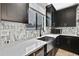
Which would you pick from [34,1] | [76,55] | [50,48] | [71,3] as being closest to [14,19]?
[34,1]

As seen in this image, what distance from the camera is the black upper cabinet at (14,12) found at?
1.26 m

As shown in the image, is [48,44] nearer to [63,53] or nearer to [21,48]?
[63,53]

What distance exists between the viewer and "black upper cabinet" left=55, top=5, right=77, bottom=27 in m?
1.39

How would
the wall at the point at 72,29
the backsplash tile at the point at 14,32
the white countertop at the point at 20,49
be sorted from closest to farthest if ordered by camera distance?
the white countertop at the point at 20,49
the backsplash tile at the point at 14,32
the wall at the point at 72,29

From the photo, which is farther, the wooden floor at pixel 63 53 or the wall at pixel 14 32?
the wooden floor at pixel 63 53

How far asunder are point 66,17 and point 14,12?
0.77 m

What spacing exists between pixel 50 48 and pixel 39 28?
35 cm

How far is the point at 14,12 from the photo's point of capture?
136 centimetres

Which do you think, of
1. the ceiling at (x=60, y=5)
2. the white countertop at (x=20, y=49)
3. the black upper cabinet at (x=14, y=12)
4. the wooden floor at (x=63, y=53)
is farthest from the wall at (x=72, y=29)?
the black upper cabinet at (x=14, y=12)

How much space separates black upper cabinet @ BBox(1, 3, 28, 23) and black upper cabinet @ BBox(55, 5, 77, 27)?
49 cm

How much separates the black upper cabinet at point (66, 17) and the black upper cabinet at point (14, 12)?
19.3 inches

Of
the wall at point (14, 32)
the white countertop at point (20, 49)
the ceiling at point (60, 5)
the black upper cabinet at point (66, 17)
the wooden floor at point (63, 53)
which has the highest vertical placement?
the ceiling at point (60, 5)

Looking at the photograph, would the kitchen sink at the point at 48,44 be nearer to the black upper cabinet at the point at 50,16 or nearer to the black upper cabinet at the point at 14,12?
the black upper cabinet at the point at 50,16

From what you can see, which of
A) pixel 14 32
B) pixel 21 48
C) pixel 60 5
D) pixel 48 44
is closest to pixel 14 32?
pixel 14 32
